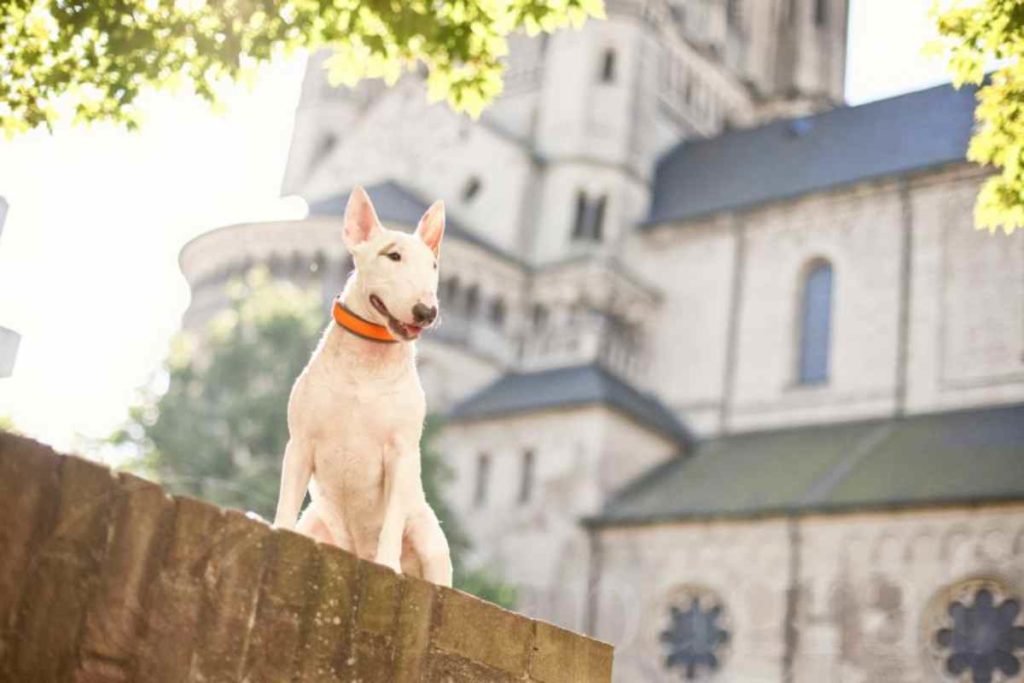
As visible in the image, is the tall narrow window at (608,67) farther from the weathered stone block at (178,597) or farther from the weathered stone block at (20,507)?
the weathered stone block at (20,507)

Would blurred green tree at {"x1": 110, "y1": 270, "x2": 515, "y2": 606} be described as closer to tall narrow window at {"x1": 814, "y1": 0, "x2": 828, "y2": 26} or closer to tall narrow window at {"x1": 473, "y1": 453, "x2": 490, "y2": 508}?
tall narrow window at {"x1": 473, "y1": 453, "x2": 490, "y2": 508}

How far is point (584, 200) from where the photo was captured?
121 feet

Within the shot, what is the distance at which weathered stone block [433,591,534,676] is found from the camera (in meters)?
4.81

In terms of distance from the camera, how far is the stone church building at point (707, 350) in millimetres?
24672

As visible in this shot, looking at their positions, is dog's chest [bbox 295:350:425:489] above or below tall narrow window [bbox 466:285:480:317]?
below

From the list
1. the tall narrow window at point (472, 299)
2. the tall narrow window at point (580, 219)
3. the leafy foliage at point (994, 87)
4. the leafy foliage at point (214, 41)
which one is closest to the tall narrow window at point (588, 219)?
the tall narrow window at point (580, 219)

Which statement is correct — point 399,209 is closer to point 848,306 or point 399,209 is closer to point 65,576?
point 848,306

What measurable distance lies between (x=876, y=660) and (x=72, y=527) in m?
22.4

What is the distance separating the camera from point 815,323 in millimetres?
33406

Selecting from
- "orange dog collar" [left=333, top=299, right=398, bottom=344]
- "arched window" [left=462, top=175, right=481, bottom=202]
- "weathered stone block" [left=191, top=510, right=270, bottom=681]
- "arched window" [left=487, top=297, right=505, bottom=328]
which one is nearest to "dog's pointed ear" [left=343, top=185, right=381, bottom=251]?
"orange dog collar" [left=333, top=299, right=398, bottom=344]

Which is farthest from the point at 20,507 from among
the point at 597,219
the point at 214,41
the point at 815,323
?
the point at 597,219

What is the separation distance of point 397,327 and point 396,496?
0.70 meters

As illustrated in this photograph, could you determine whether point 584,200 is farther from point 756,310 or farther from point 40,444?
point 40,444

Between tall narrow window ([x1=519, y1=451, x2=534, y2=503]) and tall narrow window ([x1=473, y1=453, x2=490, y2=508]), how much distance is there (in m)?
1.02
